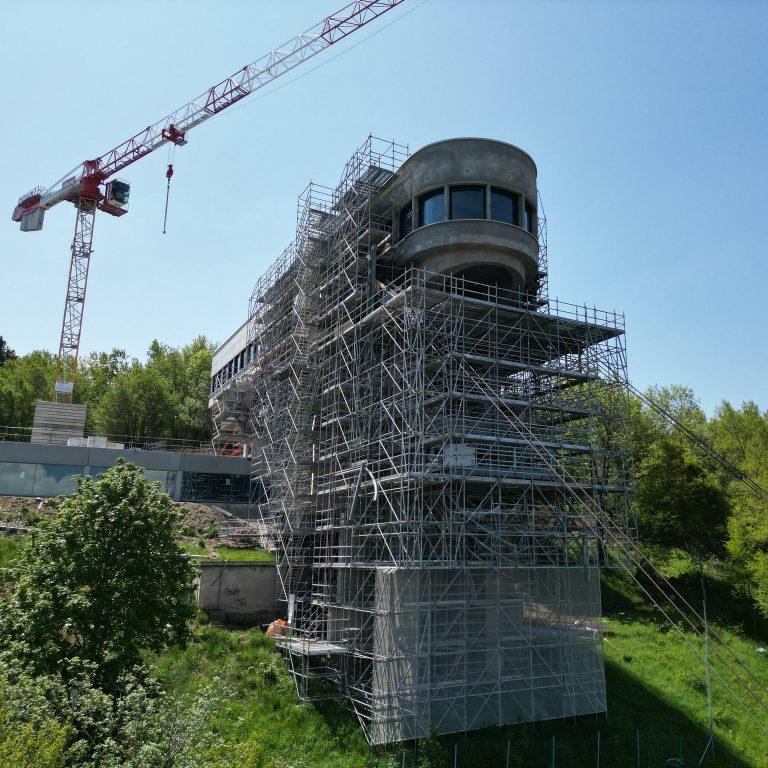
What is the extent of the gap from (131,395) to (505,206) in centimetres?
4410

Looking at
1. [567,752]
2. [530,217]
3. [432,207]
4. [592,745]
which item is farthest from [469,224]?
[592,745]

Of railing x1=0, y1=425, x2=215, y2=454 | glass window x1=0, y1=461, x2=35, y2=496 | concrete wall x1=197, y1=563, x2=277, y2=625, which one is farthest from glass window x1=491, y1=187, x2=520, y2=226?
glass window x1=0, y1=461, x2=35, y2=496

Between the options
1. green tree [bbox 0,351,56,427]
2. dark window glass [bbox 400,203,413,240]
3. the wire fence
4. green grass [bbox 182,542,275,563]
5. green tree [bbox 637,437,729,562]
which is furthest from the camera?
green tree [bbox 0,351,56,427]

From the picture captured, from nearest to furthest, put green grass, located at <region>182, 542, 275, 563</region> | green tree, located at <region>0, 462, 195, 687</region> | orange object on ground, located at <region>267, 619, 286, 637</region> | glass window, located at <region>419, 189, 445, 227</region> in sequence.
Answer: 1. green tree, located at <region>0, 462, 195, 687</region>
2. orange object on ground, located at <region>267, 619, 286, 637</region>
3. glass window, located at <region>419, 189, 445, 227</region>
4. green grass, located at <region>182, 542, 275, 563</region>

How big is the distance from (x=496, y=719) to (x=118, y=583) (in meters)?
13.4

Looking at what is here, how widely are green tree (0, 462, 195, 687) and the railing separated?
21.4 metres

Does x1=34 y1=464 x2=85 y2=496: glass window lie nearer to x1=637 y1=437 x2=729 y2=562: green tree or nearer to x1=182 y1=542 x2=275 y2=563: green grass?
x1=182 y1=542 x2=275 y2=563: green grass

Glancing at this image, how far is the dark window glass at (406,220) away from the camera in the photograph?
Answer: 96.6 feet

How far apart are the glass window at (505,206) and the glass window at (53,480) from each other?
26744 millimetres

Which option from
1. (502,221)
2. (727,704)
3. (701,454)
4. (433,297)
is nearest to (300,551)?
(433,297)

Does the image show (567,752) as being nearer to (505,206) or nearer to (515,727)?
(515,727)

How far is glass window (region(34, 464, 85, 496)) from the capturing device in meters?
37.7

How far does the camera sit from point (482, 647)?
78.5 feet

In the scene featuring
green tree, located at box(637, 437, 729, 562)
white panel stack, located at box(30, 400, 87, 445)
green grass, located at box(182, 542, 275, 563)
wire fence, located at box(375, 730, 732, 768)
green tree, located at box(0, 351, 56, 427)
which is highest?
green tree, located at box(0, 351, 56, 427)
